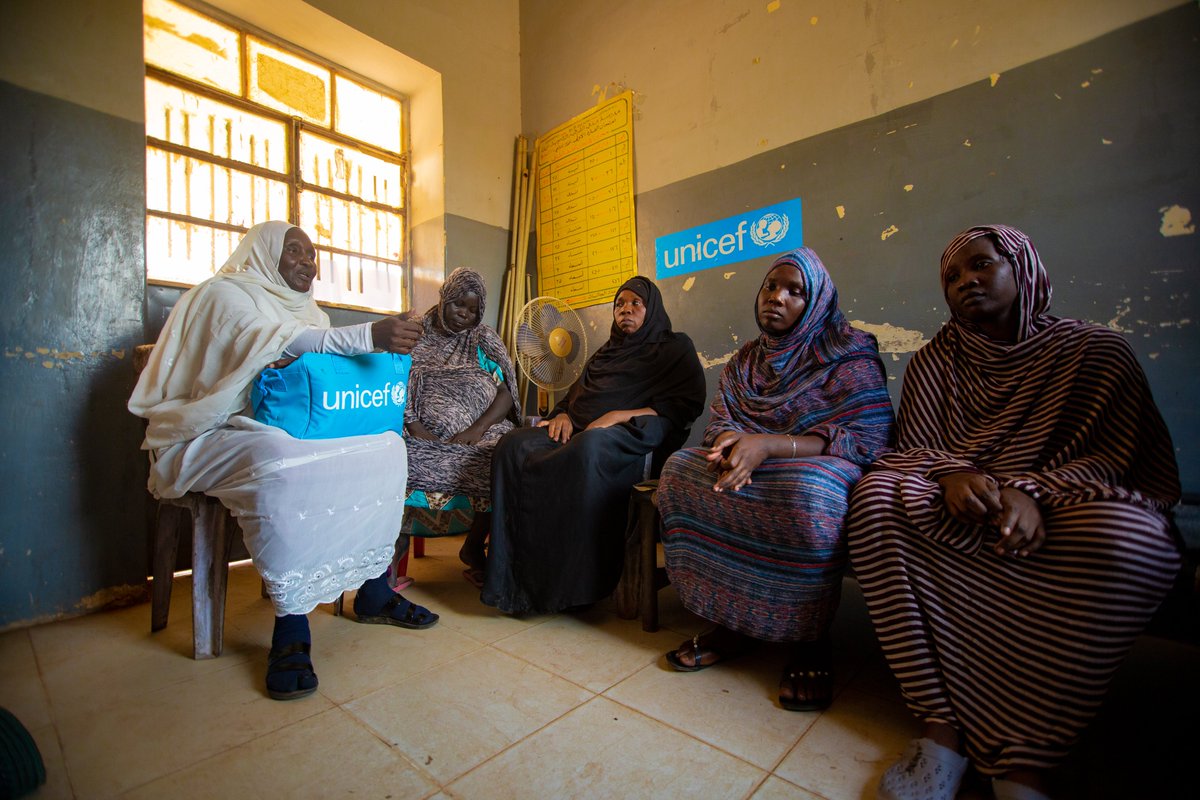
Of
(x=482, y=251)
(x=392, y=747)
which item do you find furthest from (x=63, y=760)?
(x=482, y=251)

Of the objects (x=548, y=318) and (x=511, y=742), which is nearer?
(x=511, y=742)

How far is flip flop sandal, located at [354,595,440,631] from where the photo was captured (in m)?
2.04

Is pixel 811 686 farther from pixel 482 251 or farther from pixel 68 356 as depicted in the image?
pixel 482 251

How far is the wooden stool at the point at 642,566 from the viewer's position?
6.54 feet

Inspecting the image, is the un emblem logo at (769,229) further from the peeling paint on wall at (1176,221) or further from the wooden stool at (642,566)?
the wooden stool at (642,566)

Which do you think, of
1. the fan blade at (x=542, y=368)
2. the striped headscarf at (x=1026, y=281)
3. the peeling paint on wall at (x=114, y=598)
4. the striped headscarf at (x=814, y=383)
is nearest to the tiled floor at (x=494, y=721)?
the peeling paint on wall at (x=114, y=598)

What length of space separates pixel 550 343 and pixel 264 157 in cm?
213

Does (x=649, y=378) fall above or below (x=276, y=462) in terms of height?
above

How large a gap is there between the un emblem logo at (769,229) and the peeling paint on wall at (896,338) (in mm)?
644

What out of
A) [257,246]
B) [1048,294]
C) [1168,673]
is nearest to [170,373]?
[257,246]

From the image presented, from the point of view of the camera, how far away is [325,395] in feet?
5.82

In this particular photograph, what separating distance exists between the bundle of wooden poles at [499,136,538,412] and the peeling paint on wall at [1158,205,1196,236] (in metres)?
3.41

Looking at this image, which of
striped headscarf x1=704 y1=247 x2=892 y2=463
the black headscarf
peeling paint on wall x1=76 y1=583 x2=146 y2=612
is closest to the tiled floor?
peeling paint on wall x1=76 y1=583 x2=146 y2=612

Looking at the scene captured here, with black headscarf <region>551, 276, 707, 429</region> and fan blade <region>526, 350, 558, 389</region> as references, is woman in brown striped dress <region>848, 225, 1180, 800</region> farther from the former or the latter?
fan blade <region>526, 350, 558, 389</region>
